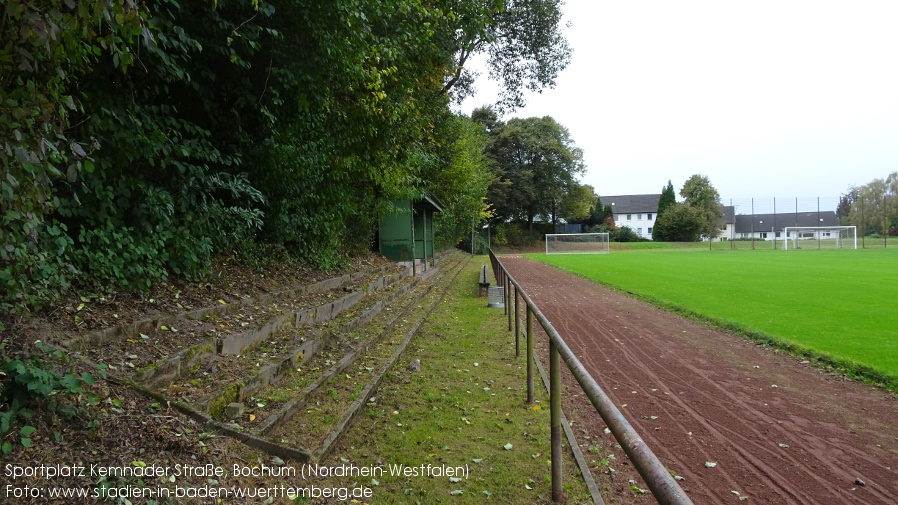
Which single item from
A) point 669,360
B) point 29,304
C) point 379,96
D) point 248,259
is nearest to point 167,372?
point 29,304

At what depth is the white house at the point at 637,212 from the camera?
87250mm

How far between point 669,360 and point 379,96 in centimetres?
502

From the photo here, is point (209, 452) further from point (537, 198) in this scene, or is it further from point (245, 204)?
point (537, 198)

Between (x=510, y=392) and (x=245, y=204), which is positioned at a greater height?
(x=245, y=204)

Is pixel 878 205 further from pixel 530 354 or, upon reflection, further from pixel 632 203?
pixel 530 354

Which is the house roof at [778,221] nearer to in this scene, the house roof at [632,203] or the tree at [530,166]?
the house roof at [632,203]

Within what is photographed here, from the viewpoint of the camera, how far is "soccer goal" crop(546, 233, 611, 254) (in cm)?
4562

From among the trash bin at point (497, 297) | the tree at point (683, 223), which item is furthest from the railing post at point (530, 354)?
the tree at point (683, 223)

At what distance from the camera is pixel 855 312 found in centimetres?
967

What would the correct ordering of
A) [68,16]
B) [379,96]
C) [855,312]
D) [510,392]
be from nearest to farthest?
[68,16]
[510,392]
[379,96]
[855,312]

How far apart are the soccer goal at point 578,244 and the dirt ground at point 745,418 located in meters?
38.1

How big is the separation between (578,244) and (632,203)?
5012cm

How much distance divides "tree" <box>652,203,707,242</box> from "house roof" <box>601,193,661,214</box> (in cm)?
2808

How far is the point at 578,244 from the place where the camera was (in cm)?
4575
